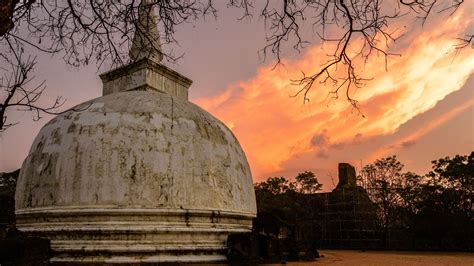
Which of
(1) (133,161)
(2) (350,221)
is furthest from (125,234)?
(2) (350,221)

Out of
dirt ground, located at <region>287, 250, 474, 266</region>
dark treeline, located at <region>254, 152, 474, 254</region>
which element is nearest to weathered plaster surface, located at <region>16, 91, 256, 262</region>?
dirt ground, located at <region>287, 250, 474, 266</region>

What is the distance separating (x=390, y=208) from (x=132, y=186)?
26.1m

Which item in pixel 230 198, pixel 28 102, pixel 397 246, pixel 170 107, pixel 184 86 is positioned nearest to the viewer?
pixel 28 102

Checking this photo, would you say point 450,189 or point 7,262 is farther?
point 450,189

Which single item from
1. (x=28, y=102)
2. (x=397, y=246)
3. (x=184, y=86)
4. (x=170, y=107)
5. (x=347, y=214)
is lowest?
(x=397, y=246)

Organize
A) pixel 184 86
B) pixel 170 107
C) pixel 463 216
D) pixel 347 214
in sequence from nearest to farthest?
pixel 170 107
pixel 184 86
pixel 463 216
pixel 347 214

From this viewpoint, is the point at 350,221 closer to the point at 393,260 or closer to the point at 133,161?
the point at 393,260

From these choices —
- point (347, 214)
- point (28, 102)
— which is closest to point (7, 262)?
point (28, 102)

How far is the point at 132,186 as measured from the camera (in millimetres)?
11039

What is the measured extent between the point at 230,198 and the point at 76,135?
4.72 m

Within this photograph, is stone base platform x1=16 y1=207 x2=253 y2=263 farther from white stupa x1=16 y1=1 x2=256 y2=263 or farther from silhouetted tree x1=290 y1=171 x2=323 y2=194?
silhouetted tree x1=290 y1=171 x2=323 y2=194

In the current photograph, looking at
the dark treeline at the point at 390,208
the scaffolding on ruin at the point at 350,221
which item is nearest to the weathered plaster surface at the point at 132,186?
the dark treeline at the point at 390,208

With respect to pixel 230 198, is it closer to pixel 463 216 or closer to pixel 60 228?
pixel 60 228

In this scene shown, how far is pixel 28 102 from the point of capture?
478 centimetres
